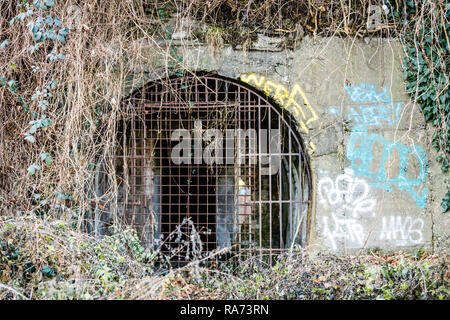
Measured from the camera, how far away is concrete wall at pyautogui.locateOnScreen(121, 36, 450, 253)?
457 cm

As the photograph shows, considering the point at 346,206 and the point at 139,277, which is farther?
the point at 346,206

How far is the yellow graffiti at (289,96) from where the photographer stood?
4.72 meters

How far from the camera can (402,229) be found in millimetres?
4570

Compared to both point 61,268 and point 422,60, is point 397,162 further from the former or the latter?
point 61,268

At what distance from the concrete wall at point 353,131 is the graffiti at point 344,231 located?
0.01m

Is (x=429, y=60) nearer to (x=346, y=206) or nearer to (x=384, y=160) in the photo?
(x=384, y=160)

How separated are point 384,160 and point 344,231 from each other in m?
0.88

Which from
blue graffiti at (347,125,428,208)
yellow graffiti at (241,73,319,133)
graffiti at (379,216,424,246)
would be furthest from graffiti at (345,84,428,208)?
yellow graffiti at (241,73,319,133)

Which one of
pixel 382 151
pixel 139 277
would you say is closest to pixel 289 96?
pixel 382 151

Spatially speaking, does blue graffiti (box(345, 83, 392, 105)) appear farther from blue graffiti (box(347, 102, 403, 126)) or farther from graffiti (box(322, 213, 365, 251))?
graffiti (box(322, 213, 365, 251))

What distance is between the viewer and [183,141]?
6.83m

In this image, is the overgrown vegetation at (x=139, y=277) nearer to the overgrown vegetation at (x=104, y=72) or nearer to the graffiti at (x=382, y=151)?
the overgrown vegetation at (x=104, y=72)
